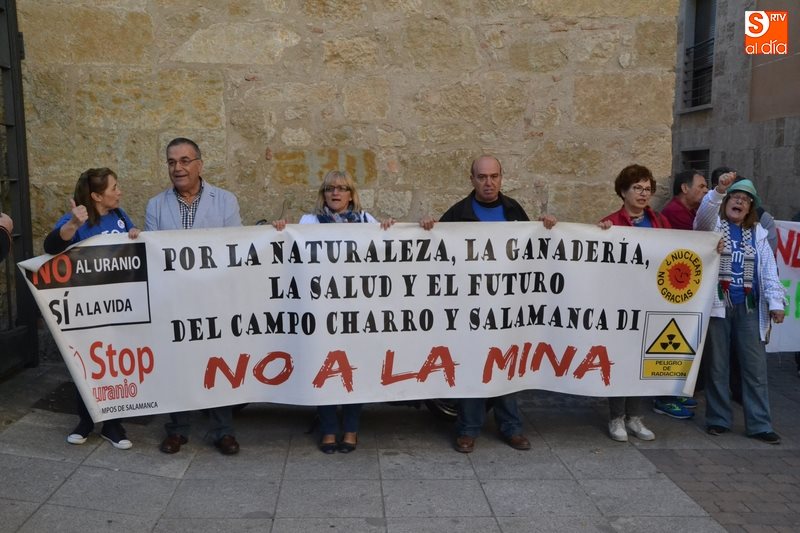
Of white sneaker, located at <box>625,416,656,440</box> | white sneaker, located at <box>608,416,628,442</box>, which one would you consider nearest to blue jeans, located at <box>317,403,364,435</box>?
white sneaker, located at <box>608,416,628,442</box>

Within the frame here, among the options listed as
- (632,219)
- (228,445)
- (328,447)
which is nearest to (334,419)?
(328,447)

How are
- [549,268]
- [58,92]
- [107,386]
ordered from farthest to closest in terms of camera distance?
[58,92], [549,268], [107,386]

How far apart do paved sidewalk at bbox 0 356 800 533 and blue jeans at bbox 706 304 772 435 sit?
0.47 feet

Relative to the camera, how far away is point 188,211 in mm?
4895

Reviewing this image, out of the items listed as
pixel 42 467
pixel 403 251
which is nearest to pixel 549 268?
pixel 403 251

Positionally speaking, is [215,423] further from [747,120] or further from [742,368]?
[747,120]

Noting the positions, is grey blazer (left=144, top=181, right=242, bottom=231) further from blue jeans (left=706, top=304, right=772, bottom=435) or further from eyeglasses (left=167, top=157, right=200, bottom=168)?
blue jeans (left=706, top=304, right=772, bottom=435)

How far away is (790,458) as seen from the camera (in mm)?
4875

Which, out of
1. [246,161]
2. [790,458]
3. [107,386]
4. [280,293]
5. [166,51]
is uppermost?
[166,51]

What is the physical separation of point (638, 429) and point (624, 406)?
0.16 metres

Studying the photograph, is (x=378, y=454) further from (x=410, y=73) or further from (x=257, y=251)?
(x=410, y=73)

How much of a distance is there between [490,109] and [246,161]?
1894 millimetres

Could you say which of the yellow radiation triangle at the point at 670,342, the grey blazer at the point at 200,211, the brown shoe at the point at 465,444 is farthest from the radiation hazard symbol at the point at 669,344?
the grey blazer at the point at 200,211

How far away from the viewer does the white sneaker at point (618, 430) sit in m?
5.06
